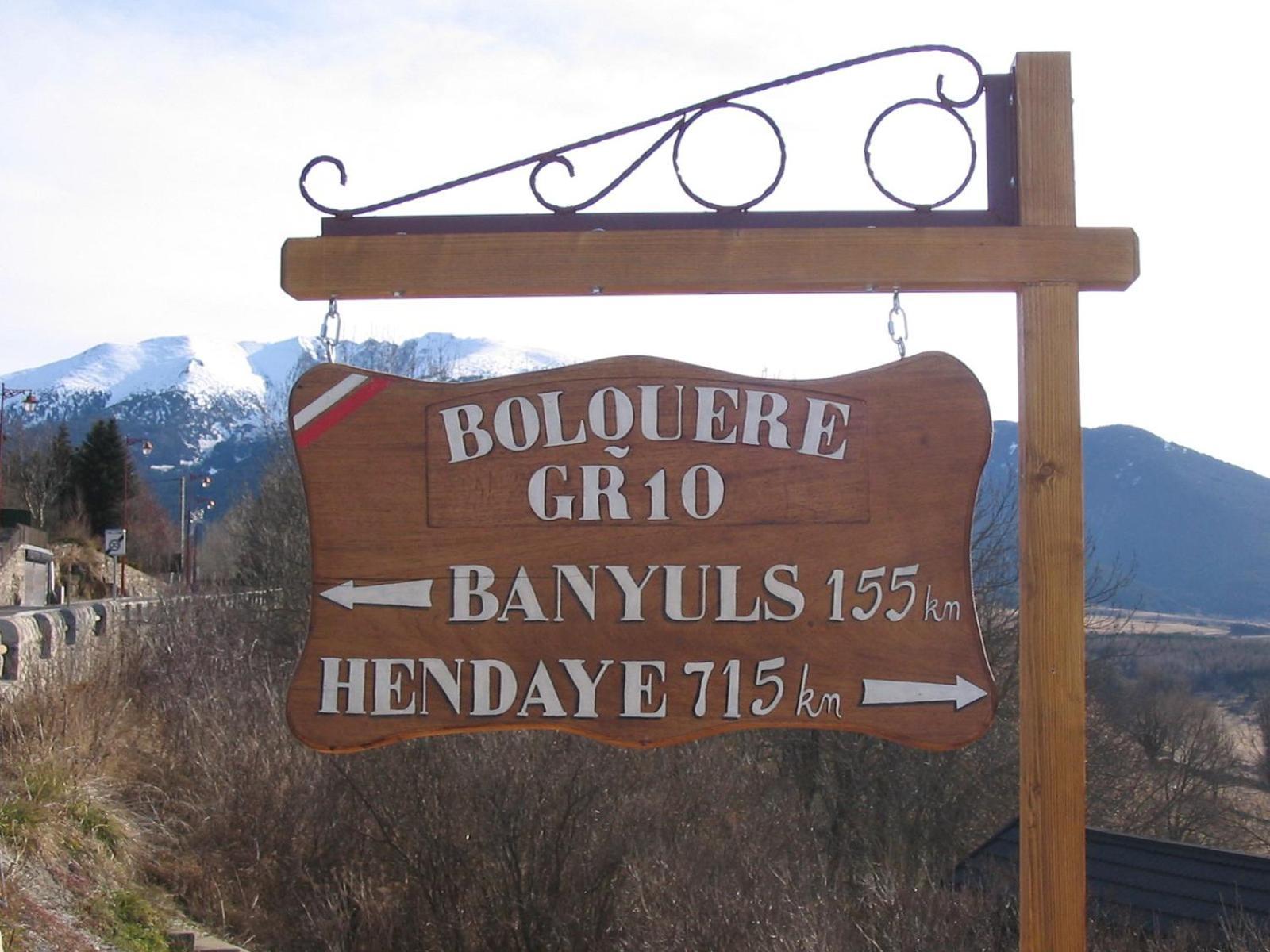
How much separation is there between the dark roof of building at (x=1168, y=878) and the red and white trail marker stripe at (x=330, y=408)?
304 inches

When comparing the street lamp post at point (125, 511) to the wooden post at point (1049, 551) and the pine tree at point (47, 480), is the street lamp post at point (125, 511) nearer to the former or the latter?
the pine tree at point (47, 480)

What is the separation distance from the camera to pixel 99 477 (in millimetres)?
57281

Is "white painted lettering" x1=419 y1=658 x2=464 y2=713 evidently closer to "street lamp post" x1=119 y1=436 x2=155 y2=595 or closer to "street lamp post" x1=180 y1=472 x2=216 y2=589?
"street lamp post" x1=180 y1=472 x2=216 y2=589

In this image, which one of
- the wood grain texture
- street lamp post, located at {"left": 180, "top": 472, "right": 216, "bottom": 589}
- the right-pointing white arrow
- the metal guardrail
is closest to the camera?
the right-pointing white arrow

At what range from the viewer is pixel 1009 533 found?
21844mm

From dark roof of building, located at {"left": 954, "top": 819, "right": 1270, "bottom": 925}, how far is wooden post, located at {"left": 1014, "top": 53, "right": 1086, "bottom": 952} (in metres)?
6.81

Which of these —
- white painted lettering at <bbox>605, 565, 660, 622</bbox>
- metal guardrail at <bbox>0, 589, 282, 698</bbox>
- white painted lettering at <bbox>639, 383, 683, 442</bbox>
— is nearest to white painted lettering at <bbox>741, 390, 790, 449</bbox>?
white painted lettering at <bbox>639, 383, 683, 442</bbox>

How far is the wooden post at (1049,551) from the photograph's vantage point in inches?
107

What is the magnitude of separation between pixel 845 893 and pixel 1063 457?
8.19m

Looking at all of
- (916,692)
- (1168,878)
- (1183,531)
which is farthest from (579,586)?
(1183,531)

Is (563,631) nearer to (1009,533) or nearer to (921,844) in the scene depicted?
(921,844)

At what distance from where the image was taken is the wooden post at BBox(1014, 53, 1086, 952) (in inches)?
107

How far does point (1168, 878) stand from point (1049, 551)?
27.8 feet

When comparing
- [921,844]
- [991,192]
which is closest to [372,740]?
[991,192]
